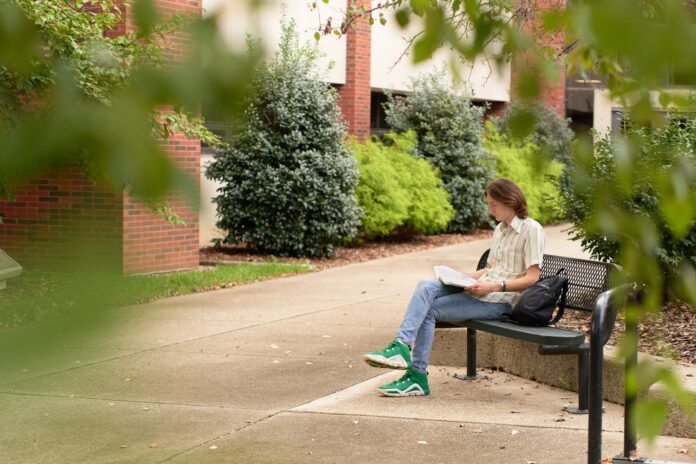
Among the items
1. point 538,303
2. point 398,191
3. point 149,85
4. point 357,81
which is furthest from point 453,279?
point 357,81

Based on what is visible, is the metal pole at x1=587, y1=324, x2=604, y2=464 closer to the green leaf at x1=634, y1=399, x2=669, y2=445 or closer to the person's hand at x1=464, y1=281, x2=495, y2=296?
the person's hand at x1=464, y1=281, x2=495, y2=296

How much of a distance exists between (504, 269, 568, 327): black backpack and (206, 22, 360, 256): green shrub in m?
8.09

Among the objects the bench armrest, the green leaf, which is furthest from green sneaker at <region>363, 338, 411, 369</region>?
the green leaf

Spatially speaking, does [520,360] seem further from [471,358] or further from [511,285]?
[511,285]

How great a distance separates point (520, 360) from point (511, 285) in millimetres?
684

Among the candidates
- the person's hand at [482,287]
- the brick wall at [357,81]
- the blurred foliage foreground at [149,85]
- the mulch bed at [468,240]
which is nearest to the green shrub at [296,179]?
the mulch bed at [468,240]

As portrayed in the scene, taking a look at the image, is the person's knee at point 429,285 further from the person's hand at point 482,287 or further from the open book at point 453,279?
the person's hand at point 482,287

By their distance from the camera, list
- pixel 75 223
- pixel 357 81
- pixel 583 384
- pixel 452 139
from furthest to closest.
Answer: pixel 357 81 < pixel 452 139 < pixel 583 384 < pixel 75 223

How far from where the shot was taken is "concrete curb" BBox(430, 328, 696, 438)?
19.9ft

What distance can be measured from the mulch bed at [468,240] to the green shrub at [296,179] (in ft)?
1.12

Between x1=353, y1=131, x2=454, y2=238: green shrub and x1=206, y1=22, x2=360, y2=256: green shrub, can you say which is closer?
x1=206, y1=22, x2=360, y2=256: green shrub

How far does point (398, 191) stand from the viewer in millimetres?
16469

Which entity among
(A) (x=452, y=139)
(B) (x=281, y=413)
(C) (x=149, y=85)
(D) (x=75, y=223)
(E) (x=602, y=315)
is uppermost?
(A) (x=452, y=139)

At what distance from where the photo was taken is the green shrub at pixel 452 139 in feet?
62.0
